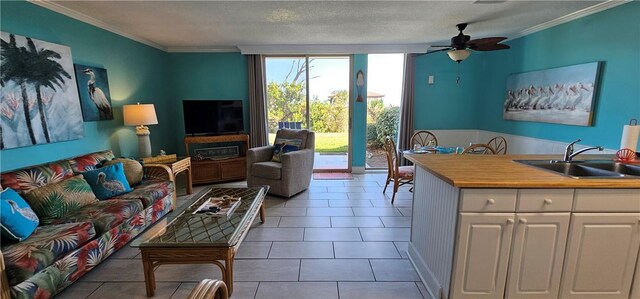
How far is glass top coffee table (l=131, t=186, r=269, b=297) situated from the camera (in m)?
1.89

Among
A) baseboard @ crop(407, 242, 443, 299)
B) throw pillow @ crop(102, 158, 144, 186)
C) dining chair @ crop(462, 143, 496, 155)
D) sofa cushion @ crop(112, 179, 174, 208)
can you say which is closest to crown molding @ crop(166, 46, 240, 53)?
throw pillow @ crop(102, 158, 144, 186)

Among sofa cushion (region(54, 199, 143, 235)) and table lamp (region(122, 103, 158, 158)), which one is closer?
sofa cushion (region(54, 199, 143, 235))

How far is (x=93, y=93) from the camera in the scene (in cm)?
336

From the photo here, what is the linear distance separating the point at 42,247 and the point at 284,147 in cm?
294

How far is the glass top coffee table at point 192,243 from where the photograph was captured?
6.20 feet

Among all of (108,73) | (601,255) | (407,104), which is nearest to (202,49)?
(108,73)

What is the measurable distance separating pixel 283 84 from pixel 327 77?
836mm

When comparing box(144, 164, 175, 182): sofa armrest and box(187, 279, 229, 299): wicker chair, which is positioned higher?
box(187, 279, 229, 299): wicker chair

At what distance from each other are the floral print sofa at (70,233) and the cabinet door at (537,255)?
2916 mm

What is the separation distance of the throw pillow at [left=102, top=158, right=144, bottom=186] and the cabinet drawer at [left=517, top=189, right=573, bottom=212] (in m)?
3.60

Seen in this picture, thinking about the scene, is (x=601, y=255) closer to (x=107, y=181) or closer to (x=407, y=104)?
(x=407, y=104)

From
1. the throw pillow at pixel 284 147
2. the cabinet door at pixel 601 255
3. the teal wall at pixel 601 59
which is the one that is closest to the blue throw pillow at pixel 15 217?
the throw pillow at pixel 284 147

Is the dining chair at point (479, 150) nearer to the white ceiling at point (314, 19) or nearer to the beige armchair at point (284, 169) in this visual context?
the white ceiling at point (314, 19)

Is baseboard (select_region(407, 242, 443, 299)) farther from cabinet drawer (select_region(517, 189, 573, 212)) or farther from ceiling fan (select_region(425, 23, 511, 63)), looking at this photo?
ceiling fan (select_region(425, 23, 511, 63))
